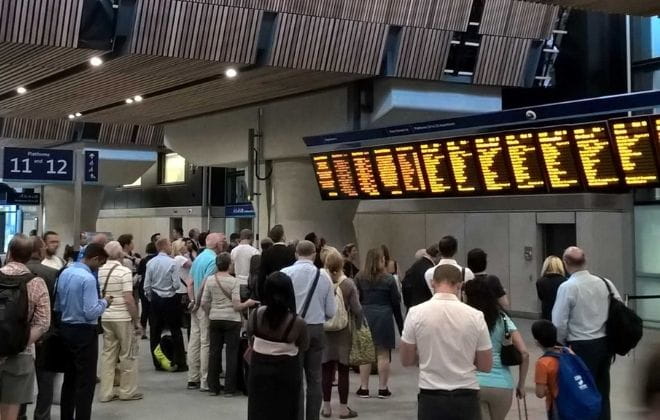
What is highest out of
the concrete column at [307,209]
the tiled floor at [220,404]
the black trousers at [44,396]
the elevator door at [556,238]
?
the concrete column at [307,209]

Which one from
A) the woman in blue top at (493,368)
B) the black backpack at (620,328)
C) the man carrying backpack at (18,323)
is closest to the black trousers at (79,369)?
the man carrying backpack at (18,323)

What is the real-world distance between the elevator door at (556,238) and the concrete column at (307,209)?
4.13 meters

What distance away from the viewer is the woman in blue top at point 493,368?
16.8 feet

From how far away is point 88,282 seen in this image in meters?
6.98

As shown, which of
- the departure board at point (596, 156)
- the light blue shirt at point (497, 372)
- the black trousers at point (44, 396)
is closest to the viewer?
the light blue shirt at point (497, 372)

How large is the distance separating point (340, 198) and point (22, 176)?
5211 millimetres

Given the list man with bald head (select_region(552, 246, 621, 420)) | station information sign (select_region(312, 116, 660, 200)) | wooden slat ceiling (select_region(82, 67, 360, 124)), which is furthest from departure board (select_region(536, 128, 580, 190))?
man with bald head (select_region(552, 246, 621, 420))

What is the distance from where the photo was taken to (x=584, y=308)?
635 cm

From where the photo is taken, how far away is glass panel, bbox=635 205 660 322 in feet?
51.4

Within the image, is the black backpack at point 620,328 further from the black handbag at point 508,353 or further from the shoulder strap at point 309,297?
the shoulder strap at point 309,297

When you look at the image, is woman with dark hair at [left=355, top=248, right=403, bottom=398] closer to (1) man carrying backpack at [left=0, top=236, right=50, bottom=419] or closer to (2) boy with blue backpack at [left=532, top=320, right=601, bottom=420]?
(2) boy with blue backpack at [left=532, top=320, right=601, bottom=420]

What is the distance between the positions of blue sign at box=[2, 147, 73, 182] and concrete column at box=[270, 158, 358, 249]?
15.3ft

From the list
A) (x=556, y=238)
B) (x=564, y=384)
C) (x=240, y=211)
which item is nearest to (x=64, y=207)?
(x=240, y=211)

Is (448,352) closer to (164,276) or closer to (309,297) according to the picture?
(309,297)
